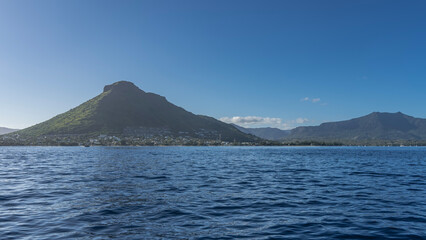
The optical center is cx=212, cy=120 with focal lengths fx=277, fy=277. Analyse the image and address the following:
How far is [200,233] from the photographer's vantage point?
14859mm

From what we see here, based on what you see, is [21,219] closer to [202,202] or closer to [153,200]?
[153,200]

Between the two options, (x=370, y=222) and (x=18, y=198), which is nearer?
(x=370, y=222)

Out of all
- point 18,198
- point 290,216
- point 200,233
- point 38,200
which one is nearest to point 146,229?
point 200,233

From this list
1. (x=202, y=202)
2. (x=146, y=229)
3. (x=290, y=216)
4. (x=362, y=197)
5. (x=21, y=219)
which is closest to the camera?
(x=146, y=229)

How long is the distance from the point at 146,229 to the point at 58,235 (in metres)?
4.41

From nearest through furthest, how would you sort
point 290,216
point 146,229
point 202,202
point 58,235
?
point 58,235 < point 146,229 < point 290,216 < point 202,202

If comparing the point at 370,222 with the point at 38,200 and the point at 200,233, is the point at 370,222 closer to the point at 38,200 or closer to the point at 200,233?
the point at 200,233

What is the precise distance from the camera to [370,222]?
17.6 metres

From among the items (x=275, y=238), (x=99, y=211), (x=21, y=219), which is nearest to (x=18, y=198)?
(x=21, y=219)

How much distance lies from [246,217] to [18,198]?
20.1 metres

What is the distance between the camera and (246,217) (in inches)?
723

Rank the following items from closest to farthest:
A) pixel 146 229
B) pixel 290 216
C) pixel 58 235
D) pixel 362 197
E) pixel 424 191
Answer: pixel 58 235 → pixel 146 229 → pixel 290 216 → pixel 362 197 → pixel 424 191

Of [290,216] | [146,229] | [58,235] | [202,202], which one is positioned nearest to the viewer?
[58,235]

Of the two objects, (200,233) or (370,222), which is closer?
(200,233)
